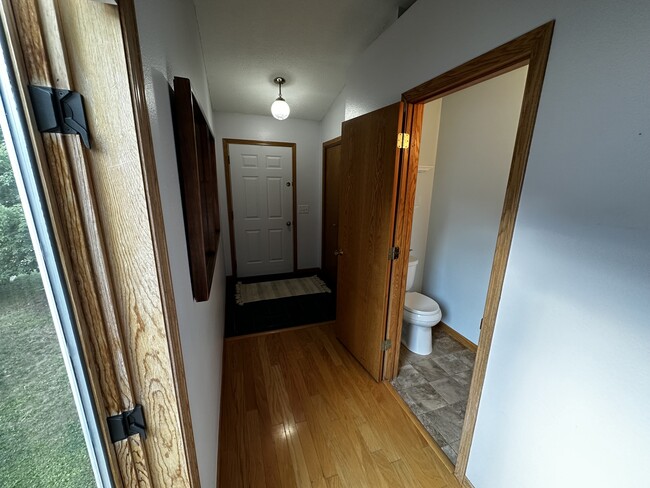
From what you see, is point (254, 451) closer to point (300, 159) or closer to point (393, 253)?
point (393, 253)

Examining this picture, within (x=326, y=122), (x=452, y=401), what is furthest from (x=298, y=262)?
(x=452, y=401)

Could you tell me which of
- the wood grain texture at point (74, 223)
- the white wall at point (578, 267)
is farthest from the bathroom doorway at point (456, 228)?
the wood grain texture at point (74, 223)

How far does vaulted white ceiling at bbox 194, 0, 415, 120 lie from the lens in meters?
1.72

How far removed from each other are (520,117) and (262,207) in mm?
3125

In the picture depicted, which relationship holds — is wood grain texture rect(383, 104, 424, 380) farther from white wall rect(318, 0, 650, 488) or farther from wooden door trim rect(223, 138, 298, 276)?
wooden door trim rect(223, 138, 298, 276)

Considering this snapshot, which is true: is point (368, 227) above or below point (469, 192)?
below

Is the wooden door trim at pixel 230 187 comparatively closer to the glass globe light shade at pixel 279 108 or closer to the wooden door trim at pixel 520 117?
the glass globe light shade at pixel 279 108

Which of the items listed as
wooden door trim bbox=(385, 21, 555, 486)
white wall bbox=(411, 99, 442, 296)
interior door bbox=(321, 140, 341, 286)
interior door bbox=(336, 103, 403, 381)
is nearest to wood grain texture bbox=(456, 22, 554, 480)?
wooden door trim bbox=(385, 21, 555, 486)

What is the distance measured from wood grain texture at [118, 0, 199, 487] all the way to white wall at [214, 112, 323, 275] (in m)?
2.99

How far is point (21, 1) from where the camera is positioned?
0.37 m

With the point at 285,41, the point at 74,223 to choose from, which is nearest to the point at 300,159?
the point at 285,41

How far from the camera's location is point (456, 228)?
2408 mm

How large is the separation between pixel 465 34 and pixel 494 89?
112 centimetres

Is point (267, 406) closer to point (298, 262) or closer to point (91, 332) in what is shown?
point (91, 332)
